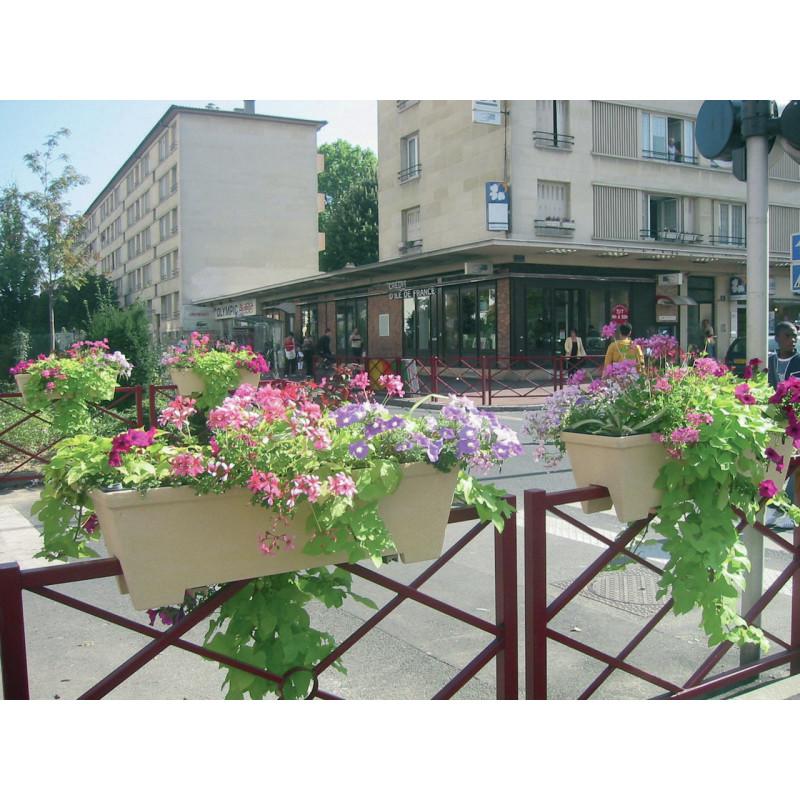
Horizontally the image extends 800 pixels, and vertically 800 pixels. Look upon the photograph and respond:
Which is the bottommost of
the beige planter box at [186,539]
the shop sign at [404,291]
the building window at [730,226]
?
the beige planter box at [186,539]

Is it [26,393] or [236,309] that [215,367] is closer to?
[26,393]

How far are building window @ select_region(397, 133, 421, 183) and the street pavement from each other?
2317 cm

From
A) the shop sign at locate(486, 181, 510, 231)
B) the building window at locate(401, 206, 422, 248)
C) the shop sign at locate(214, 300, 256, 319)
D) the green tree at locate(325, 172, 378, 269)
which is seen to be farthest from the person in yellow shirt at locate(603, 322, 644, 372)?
the green tree at locate(325, 172, 378, 269)

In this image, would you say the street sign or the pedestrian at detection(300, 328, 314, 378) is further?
the pedestrian at detection(300, 328, 314, 378)

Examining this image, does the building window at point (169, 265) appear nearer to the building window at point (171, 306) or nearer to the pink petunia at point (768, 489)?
the building window at point (171, 306)

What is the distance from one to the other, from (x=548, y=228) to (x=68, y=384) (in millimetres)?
18340

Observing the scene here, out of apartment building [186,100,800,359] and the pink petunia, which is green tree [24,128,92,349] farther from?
A: the pink petunia

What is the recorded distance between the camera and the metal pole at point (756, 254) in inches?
133

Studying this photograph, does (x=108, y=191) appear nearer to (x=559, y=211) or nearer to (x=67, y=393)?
(x=559, y=211)

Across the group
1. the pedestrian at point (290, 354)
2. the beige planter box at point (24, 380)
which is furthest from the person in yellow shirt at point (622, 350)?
the pedestrian at point (290, 354)

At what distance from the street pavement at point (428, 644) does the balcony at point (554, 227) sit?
1879cm

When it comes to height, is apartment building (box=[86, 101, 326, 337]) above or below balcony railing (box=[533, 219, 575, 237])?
above

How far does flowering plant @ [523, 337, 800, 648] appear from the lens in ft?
7.73

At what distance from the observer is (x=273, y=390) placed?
6.59ft
